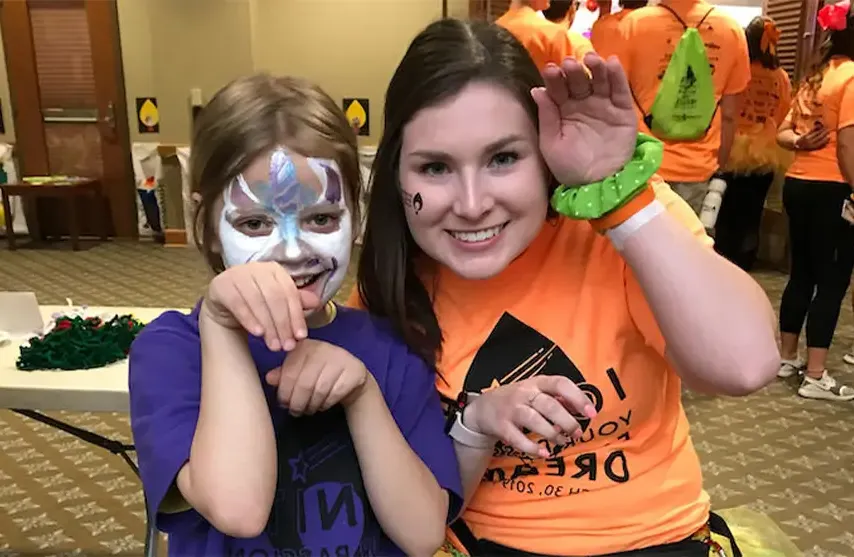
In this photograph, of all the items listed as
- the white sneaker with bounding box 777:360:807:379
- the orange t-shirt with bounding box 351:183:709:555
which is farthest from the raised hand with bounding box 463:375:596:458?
the white sneaker with bounding box 777:360:807:379

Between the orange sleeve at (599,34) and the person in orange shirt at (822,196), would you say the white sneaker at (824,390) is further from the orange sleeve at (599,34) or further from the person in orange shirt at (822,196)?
the orange sleeve at (599,34)

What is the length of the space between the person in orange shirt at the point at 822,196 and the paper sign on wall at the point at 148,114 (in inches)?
186

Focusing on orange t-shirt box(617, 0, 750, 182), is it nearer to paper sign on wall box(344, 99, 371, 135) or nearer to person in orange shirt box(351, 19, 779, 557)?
person in orange shirt box(351, 19, 779, 557)

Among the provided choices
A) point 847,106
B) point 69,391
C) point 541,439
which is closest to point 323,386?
point 541,439

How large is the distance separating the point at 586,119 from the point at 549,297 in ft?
0.85

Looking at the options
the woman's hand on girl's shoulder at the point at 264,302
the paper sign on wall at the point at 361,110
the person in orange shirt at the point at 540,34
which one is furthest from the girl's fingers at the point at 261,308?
the paper sign on wall at the point at 361,110

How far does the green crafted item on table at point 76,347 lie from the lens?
5.78ft

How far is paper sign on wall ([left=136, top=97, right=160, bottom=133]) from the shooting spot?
6.36 m

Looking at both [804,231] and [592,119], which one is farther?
[804,231]

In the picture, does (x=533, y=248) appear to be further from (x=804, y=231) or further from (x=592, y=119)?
(x=804, y=231)

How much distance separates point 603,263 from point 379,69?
5.62m

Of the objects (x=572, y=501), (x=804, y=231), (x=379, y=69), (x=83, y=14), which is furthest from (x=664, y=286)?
(x=83, y=14)

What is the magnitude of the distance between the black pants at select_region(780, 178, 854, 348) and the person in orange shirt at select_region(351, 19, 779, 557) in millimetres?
2537

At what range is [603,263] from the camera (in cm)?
106
